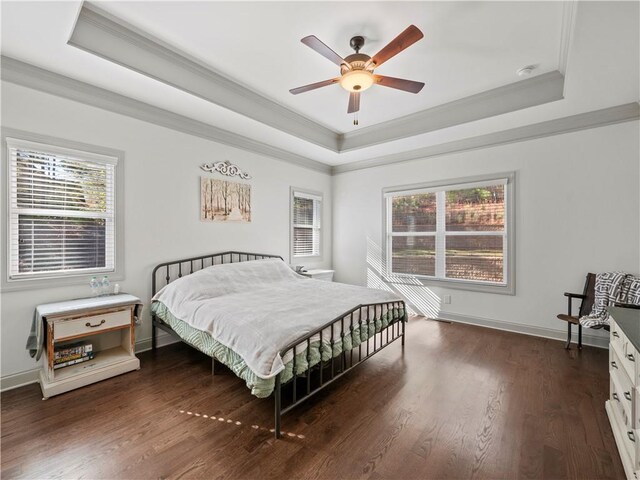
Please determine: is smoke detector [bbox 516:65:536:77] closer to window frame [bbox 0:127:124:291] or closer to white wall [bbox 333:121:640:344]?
white wall [bbox 333:121:640:344]

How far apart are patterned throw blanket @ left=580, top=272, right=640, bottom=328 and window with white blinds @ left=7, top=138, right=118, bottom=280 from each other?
5048mm

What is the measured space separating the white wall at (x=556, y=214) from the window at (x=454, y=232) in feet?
0.54

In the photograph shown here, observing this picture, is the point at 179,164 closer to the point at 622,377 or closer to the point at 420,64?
the point at 420,64

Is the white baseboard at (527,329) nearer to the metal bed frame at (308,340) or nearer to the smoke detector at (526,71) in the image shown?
the metal bed frame at (308,340)

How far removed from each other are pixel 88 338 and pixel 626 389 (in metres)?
4.26

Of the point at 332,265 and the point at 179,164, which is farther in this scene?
the point at 332,265

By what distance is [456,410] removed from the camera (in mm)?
2229

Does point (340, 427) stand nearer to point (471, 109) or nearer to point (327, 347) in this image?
point (327, 347)

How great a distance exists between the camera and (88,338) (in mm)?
2896

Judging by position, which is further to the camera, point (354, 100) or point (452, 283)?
point (452, 283)

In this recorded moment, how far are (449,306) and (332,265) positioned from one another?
2.36 meters

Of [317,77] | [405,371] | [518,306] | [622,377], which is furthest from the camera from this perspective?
[518,306]

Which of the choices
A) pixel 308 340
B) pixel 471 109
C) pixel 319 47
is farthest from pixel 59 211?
pixel 471 109

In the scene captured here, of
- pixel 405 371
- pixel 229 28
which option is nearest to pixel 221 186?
pixel 229 28
